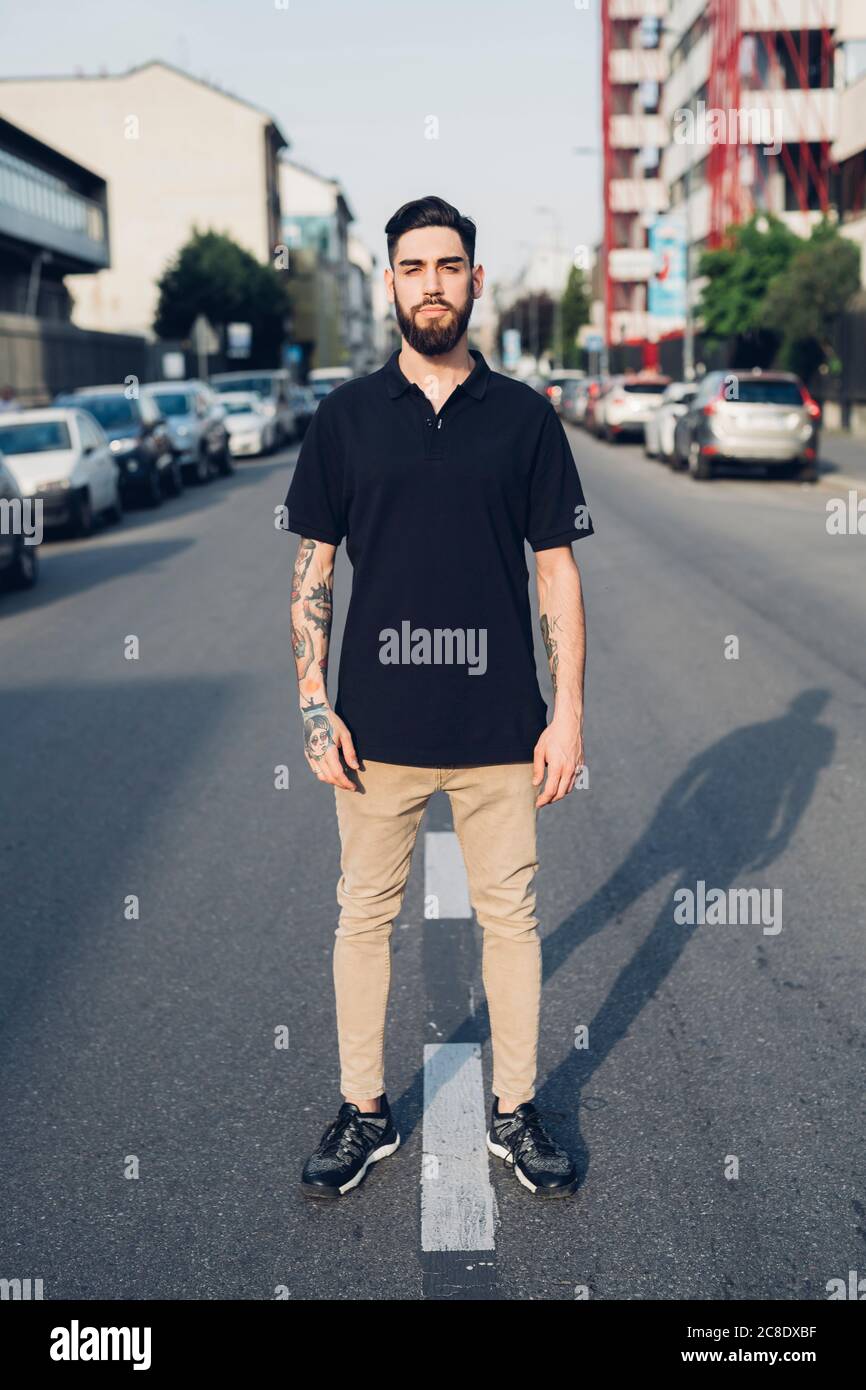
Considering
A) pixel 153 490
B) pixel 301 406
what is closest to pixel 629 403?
pixel 301 406

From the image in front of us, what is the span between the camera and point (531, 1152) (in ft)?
12.0

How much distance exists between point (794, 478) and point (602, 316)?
72515 millimetres

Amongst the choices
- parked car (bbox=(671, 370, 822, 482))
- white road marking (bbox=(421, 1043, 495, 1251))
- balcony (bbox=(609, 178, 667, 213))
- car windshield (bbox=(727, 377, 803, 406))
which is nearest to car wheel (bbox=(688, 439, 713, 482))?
parked car (bbox=(671, 370, 822, 482))

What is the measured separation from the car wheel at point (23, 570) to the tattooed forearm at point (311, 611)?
39.0ft

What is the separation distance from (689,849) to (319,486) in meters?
3.19

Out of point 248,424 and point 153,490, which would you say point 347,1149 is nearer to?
point 153,490

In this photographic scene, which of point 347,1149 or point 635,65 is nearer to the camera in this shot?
point 347,1149

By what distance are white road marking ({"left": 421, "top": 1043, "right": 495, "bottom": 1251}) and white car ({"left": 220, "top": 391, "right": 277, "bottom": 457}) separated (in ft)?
108

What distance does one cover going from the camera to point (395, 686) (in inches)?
143

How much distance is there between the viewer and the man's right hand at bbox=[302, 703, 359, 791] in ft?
11.9

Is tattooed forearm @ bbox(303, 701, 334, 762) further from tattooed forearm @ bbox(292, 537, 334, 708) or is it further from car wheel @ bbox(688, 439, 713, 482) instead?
car wheel @ bbox(688, 439, 713, 482)

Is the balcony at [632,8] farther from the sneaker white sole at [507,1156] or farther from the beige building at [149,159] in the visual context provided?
the sneaker white sole at [507,1156]

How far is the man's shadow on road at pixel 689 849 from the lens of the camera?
4465 mm

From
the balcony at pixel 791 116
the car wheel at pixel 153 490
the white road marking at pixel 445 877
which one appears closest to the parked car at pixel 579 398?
the balcony at pixel 791 116
